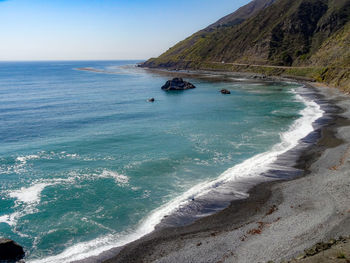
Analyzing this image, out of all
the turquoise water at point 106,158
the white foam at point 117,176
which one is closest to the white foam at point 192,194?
the turquoise water at point 106,158

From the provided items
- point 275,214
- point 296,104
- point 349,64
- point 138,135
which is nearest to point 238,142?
point 138,135

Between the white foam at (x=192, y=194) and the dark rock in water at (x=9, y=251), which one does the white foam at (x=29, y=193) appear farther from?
the white foam at (x=192, y=194)

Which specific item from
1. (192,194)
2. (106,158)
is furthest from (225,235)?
(106,158)

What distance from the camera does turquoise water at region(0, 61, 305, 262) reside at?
2845 centimetres

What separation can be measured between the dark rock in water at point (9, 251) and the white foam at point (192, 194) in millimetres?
1434

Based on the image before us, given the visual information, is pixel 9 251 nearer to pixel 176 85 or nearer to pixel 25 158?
pixel 25 158

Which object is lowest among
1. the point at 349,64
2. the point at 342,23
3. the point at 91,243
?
the point at 91,243

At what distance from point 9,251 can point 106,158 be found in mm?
23027

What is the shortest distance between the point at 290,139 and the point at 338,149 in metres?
9.10

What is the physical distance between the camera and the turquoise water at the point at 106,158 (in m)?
28.5

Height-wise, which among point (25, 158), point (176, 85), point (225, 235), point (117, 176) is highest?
point (176, 85)

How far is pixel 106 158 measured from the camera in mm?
45469

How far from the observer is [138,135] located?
58719 millimetres

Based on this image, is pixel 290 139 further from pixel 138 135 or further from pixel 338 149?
pixel 138 135
